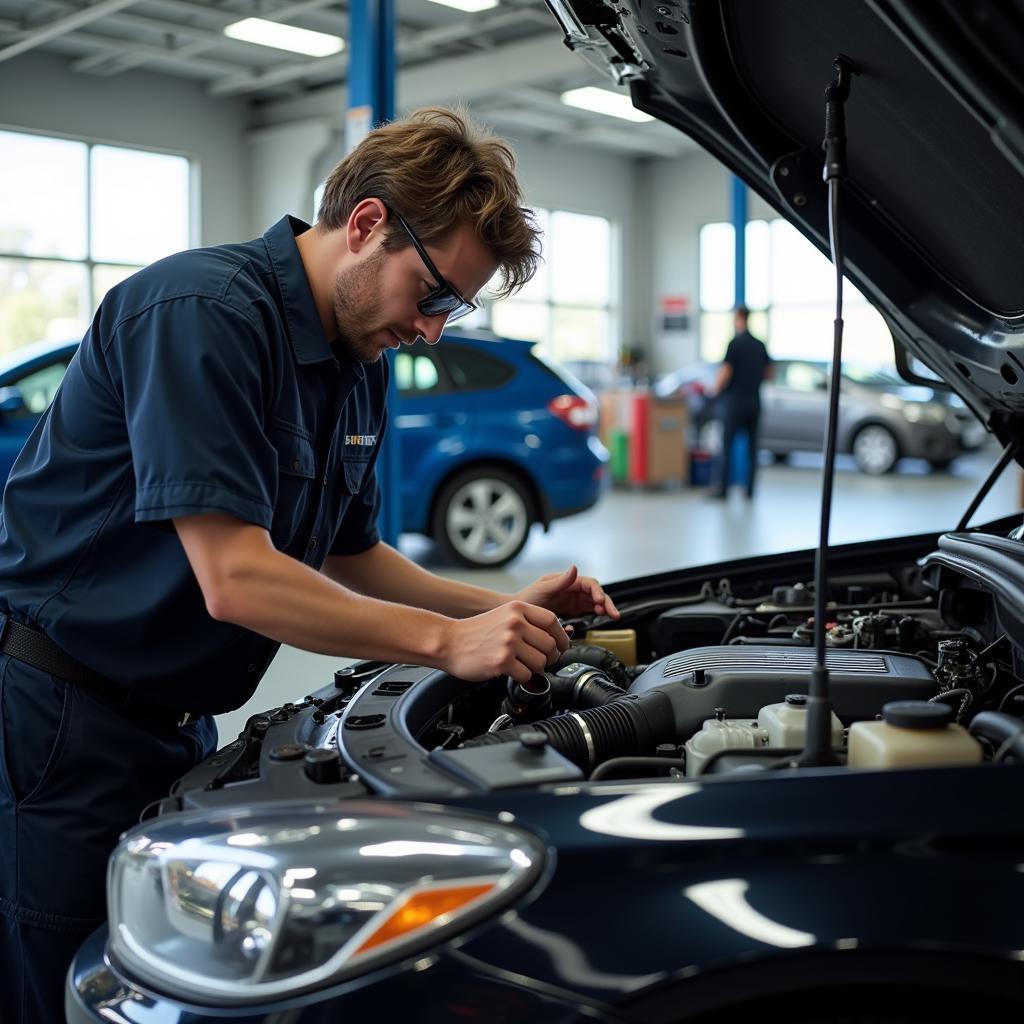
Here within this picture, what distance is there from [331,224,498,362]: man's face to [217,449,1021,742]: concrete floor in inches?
80.5

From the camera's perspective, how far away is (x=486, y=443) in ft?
20.9

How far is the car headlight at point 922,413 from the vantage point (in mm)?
11820

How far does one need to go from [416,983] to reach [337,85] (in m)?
13.5

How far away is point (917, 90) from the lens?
1.41 metres

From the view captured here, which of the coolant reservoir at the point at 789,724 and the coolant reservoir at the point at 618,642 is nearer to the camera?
the coolant reservoir at the point at 789,724

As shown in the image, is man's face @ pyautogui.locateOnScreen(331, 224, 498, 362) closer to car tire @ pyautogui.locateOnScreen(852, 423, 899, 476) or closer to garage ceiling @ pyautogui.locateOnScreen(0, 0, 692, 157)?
garage ceiling @ pyautogui.locateOnScreen(0, 0, 692, 157)

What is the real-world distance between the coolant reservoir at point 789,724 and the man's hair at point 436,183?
2.34ft

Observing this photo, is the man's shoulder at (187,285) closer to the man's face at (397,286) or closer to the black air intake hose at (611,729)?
the man's face at (397,286)

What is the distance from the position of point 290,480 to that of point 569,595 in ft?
1.74

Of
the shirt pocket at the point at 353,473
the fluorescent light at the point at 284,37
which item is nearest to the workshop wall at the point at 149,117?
the fluorescent light at the point at 284,37

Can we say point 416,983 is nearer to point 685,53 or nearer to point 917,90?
point 917,90

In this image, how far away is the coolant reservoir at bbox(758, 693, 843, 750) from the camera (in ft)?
4.41

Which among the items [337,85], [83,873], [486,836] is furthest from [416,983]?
[337,85]

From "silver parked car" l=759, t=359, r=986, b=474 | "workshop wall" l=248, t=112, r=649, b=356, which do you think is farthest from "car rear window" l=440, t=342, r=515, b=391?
"workshop wall" l=248, t=112, r=649, b=356
